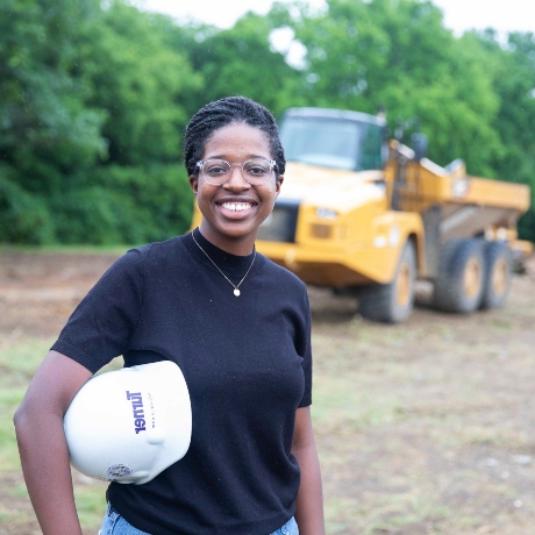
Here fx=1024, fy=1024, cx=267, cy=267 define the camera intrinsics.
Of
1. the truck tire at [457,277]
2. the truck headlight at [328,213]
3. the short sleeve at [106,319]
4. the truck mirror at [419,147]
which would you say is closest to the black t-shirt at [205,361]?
the short sleeve at [106,319]

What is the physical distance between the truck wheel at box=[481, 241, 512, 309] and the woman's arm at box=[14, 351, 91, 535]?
13.2m

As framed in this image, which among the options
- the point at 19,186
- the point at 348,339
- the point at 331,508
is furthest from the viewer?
the point at 19,186

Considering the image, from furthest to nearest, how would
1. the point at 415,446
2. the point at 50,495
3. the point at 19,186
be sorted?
the point at 19,186, the point at 415,446, the point at 50,495

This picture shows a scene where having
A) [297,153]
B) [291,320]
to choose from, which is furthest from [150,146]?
[291,320]

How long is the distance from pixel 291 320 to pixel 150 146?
33884 mm

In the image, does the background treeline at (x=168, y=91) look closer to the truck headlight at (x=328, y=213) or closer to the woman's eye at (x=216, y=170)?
the truck headlight at (x=328, y=213)

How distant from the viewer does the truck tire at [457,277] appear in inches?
539

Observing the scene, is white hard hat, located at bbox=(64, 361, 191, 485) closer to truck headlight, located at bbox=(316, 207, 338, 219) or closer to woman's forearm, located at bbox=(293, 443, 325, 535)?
woman's forearm, located at bbox=(293, 443, 325, 535)

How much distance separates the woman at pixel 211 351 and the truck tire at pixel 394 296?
9.81 metres

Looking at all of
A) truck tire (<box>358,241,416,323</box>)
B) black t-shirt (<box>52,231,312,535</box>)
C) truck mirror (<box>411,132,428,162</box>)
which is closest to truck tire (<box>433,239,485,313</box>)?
truck tire (<box>358,241,416,323</box>)

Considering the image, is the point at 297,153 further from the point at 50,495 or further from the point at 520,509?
the point at 50,495

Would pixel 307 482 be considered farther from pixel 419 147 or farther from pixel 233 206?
pixel 419 147

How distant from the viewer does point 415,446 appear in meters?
6.66

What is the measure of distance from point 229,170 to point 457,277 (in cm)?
1180
